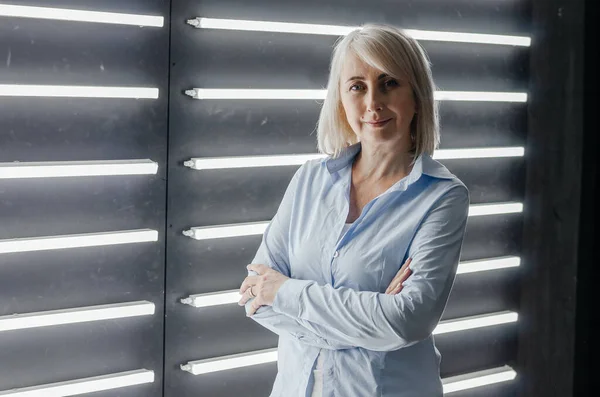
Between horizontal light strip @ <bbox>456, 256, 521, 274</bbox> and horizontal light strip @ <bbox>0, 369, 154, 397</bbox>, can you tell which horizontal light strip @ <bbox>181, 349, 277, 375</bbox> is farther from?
horizontal light strip @ <bbox>456, 256, 521, 274</bbox>

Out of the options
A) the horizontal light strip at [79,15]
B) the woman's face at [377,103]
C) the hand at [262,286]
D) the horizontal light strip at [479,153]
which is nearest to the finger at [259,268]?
the hand at [262,286]

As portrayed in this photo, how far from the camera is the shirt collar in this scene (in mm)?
2494

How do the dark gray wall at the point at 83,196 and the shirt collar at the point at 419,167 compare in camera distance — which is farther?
the dark gray wall at the point at 83,196

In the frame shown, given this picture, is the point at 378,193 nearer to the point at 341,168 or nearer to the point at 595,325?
the point at 341,168

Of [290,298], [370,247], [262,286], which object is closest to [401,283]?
[370,247]

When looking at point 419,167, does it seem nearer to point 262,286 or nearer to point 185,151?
point 262,286

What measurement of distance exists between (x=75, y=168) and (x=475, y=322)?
2.28m

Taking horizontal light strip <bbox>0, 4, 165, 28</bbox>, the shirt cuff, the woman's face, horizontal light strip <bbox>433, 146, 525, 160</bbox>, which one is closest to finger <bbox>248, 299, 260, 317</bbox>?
the shirt cuff

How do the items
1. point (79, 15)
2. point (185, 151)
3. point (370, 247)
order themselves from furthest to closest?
point (185, 151), point (79, 15), point (370, 247)

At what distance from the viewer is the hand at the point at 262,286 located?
8.40 ft

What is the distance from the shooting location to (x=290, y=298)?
2.48 metres

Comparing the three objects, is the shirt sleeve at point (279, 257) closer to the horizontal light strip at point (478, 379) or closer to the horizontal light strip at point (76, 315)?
the horizontal light strip at point (76, 315)

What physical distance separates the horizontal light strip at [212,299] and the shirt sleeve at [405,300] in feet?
3.40

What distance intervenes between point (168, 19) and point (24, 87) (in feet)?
2.08
